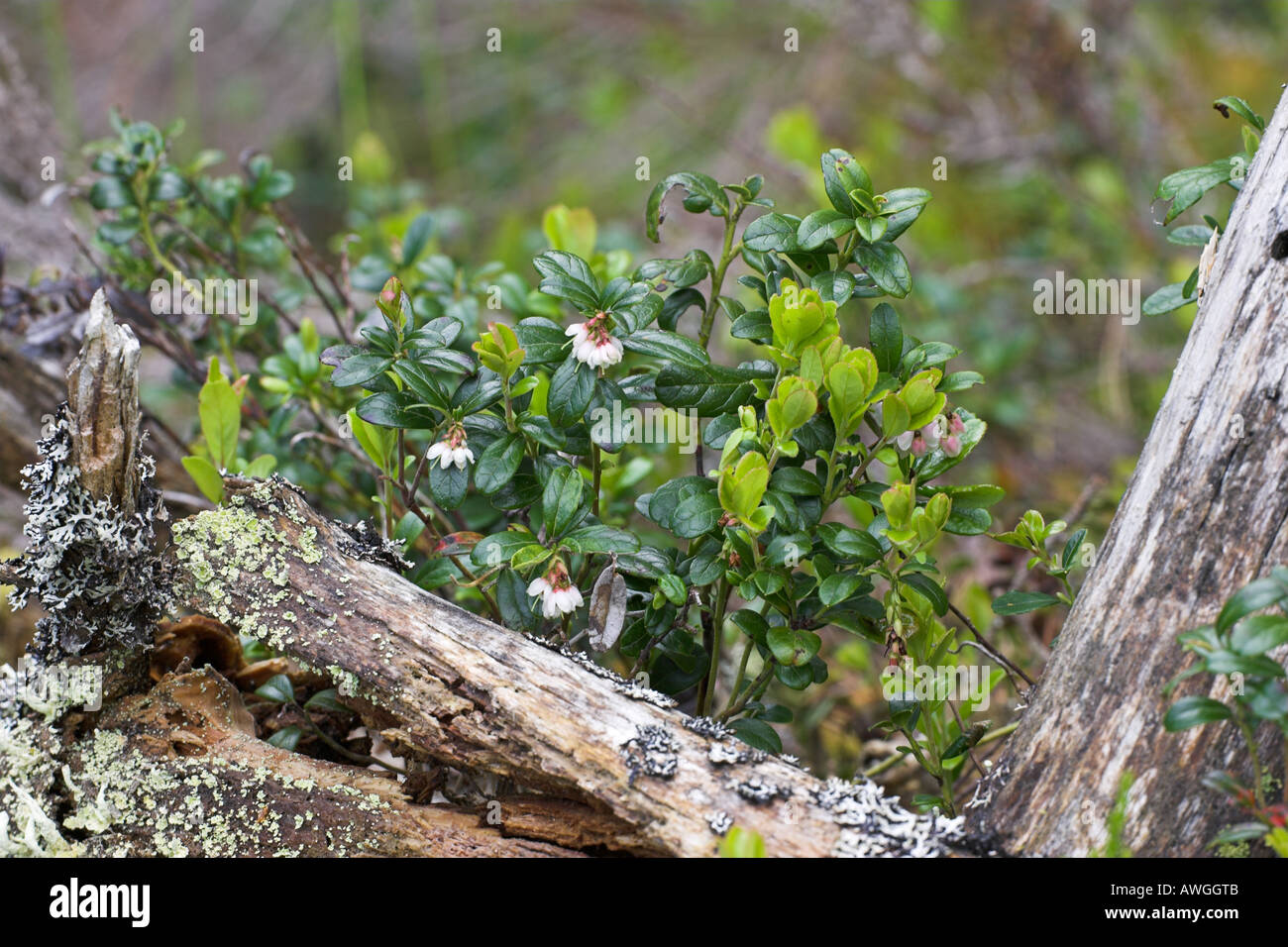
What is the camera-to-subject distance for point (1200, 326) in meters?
1.50

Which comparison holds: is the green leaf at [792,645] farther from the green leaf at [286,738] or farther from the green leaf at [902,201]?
the green leaf at [286,738]

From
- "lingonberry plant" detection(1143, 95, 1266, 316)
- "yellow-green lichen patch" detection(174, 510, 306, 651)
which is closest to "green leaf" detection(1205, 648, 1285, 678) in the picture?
"lingonberry plant" detection(1143, 95, 1266, 316)

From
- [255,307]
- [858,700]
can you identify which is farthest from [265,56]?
[858,700]

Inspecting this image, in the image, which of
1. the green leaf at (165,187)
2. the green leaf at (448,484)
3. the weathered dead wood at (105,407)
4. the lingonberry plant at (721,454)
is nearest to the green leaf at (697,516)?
the lingonberry plant at (721,454)

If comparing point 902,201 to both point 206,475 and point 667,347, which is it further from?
point 206,475

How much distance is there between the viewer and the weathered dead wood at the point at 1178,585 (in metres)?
1.35

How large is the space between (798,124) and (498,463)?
2712 millimetres

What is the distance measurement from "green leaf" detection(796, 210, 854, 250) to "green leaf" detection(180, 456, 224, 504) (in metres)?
1.02

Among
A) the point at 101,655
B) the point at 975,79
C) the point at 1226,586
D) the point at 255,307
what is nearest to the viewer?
the point at 1226,586

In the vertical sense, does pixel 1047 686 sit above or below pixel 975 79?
below

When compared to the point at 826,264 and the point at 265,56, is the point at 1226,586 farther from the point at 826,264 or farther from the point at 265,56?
the point at 265,56

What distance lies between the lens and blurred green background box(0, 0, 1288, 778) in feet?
13.0

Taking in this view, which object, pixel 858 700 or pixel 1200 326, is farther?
pixel 858 700
